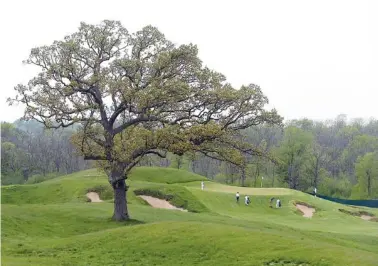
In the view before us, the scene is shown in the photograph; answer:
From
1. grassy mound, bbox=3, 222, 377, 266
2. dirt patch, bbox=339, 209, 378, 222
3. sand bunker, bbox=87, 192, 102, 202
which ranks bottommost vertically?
grassy mound, bbox=3, 222, 377, 266

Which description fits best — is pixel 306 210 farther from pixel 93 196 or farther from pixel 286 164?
pixel 286 164

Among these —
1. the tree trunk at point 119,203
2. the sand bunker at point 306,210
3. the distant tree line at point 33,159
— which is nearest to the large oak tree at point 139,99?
the tree trunk at point 119,203

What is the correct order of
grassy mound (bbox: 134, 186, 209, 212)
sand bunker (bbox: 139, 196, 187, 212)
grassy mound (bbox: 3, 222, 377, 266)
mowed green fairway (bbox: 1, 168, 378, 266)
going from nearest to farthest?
grassy mound (bbox: 3, 222, 377, 266), mowed green fairway (bbox: 1, 168, 378, 266), grassy mound (bbox: 134, 186, 209, 212), sand bunker (bbox: 139, 196, 187, 212)

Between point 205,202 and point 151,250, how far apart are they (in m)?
26.1

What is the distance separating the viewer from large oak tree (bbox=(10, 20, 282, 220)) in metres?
30.4

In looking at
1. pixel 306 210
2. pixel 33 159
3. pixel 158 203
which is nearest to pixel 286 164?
pixel 306 210

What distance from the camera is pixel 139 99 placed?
2988 cm

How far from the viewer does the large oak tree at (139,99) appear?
99.9 feet

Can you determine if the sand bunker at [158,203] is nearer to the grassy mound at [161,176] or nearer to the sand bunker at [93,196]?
the sand bunker at [93,196]

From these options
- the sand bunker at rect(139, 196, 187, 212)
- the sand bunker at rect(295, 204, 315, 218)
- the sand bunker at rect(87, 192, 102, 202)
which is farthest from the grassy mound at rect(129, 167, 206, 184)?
the sand bunker at rect(295, 204, 315, 218)

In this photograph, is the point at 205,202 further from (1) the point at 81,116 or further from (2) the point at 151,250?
(2) the point at 151,250

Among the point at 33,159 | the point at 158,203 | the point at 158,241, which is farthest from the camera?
the point at 33,159

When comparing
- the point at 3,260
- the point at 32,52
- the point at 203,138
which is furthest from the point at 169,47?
the point at 3,260

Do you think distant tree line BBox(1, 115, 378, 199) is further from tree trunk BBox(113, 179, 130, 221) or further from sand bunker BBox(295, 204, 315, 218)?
tree trunk BBox(113, 179, 130, 221)
